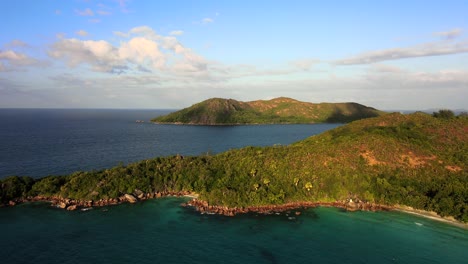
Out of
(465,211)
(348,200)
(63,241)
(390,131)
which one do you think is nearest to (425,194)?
(465,211)

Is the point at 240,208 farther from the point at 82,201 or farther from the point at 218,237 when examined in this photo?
the point at 82,201

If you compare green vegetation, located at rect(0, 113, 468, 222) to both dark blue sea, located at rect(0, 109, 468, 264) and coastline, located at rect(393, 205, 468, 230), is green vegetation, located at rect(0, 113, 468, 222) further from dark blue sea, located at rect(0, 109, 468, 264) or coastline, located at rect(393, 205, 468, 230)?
dark blue sea, located at rect(0, 109, 468, 264)

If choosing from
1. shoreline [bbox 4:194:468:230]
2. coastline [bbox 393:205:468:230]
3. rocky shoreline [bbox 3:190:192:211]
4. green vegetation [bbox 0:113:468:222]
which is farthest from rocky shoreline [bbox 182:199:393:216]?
rocky shoreline [bbox 3:190:192:211]

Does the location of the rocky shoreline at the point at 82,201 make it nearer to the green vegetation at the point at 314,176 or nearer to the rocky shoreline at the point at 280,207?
the green vegetation at the point at 314,176

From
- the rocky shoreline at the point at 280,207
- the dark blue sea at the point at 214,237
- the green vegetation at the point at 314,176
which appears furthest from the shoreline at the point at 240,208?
the dark blue sea at the point at 214,237

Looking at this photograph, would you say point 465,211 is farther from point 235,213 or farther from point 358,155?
point 235,213

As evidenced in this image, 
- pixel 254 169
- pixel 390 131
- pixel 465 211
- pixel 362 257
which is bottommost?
pixel 362 257
